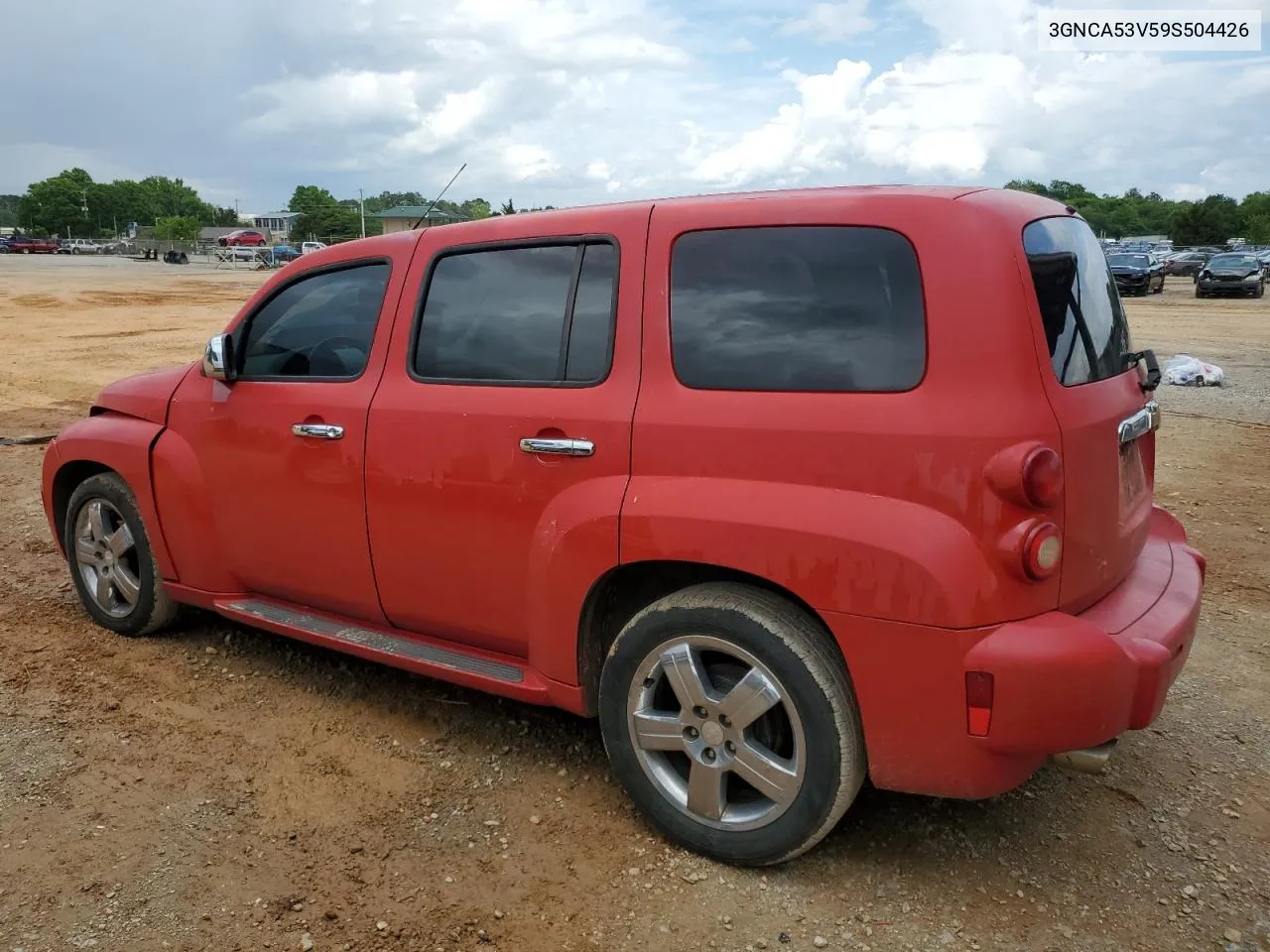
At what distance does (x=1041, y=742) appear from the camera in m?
2.44

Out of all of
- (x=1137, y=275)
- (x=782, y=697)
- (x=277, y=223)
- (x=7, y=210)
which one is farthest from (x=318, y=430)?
(x=7, y=210)

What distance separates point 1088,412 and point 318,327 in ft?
8.92

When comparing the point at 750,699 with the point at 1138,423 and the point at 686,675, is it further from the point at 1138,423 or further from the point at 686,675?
the point at 1138,423

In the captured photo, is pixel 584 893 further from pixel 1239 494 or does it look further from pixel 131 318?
pixel 131 318

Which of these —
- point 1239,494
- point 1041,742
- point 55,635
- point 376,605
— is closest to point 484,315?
point 376,605

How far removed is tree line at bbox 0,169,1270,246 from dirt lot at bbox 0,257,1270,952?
74576mm

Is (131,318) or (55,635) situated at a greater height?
(131,318)

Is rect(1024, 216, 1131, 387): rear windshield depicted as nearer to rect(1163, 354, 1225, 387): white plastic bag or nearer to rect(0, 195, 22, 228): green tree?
rect(1163, 354, 1225, 387): white plastic bag

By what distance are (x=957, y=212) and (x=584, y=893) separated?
6.80 ft

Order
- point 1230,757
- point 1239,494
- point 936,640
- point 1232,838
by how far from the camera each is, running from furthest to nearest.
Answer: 1. point 1239,494
2. point 1230,757
3. point 1232,838
4. point 936,640

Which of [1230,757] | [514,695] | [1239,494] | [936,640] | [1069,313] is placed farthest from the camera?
[1239,494]

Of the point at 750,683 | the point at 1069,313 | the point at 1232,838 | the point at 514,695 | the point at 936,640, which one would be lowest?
the point at 1232,838

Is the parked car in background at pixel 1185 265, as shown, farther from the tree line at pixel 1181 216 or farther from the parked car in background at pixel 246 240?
the parked car in background at pixel 246 240

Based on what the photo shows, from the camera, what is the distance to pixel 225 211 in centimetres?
14850
